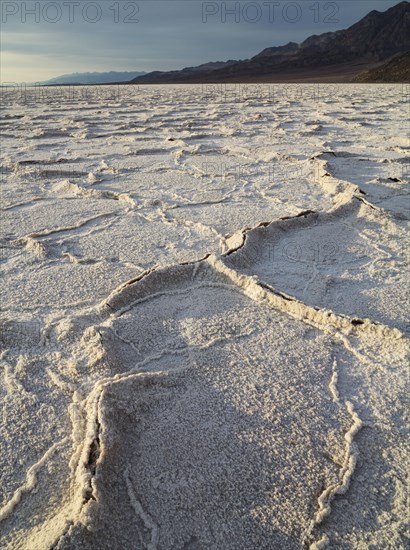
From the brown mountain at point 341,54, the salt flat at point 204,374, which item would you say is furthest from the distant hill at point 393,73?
the salt flat at point 204,374

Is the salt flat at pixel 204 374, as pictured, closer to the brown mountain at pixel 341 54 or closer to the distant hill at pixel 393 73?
the distant hill at pixel 393 73

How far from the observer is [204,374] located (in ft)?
4.09

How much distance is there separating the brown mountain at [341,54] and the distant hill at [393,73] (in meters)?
20.0

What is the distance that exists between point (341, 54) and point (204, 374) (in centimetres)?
6008

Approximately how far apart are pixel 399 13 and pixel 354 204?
64.9 m

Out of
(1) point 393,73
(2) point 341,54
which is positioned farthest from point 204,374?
(2) point 341,54

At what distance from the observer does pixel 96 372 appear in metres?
1.23

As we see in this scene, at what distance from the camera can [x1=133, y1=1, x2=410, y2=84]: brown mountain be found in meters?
48.5

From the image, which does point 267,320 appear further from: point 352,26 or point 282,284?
point 352,26

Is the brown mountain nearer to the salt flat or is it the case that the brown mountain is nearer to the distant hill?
the distant hill

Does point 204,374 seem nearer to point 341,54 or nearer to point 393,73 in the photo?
point 393,73

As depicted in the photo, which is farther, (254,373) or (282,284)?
(282,284)

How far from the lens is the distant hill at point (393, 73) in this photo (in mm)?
24992

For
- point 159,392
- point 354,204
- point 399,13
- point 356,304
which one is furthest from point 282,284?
point 399,13
